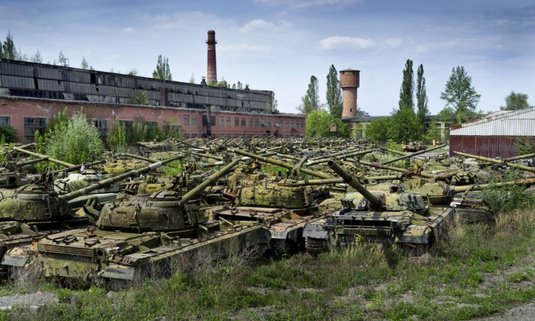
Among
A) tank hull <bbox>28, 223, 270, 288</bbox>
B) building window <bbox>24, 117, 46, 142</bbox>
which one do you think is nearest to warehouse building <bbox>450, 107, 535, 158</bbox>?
building window <bbox>24, 117, 46, 142</bbox>

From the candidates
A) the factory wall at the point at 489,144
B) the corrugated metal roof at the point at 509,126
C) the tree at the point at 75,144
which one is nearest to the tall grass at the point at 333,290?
the tree at the point at 75,144

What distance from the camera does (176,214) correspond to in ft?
45.5

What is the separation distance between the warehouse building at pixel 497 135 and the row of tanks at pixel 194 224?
26.7 metres

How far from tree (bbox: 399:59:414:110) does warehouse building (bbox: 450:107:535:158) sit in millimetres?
34458

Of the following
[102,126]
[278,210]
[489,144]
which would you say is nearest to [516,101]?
[489,144]

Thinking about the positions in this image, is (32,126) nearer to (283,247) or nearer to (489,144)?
(489,144)

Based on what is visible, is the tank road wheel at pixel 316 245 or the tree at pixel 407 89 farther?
the tree at pixel 407 89

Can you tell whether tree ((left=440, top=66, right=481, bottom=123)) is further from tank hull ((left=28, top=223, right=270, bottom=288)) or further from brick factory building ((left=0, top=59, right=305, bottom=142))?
tank hull ((left=28, top=223, right=270, bottom=288))

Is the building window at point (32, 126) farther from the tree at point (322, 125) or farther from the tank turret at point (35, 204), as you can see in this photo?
the tree at point (322, 125)

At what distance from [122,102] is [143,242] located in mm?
50088

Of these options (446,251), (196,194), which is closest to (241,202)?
(196,194)

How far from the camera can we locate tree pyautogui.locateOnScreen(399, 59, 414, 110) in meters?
81.2

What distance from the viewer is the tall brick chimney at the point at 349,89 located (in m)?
93.3

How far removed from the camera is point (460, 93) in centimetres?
8681
